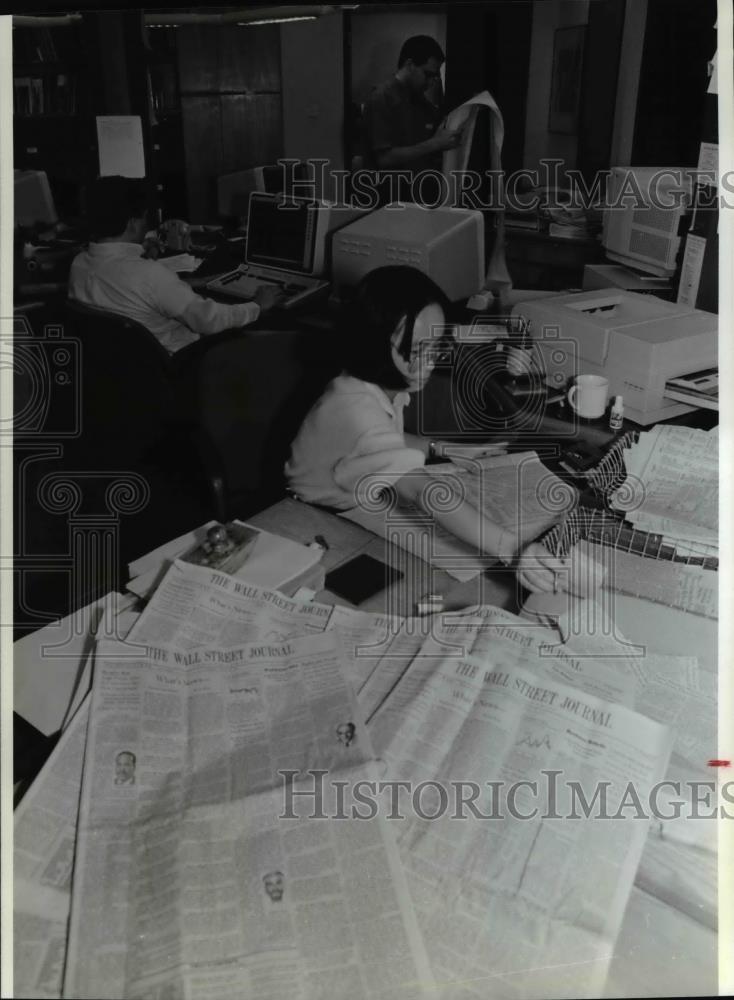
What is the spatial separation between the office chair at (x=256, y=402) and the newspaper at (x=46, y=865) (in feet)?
1.53

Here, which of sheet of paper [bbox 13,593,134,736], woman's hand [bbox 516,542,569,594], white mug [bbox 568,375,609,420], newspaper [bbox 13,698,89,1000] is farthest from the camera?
white mug [bbox 568,375,609,420]

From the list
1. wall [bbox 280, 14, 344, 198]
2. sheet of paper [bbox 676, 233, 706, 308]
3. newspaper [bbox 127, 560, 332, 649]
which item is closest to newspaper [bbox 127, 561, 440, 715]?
newspaper [bbox 127, 560, 332, 649]

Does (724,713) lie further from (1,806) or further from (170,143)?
(170,143)

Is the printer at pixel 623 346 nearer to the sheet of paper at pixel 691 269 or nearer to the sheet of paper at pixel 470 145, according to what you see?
the sheet of paper at pixel 691 269

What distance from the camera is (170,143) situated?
1189mm

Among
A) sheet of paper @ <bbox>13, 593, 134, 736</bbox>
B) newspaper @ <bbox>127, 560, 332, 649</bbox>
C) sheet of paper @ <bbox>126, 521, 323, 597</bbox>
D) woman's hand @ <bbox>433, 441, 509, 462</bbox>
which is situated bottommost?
sheet of paper @ <bbox>13, 593, 134, 736</bbox>

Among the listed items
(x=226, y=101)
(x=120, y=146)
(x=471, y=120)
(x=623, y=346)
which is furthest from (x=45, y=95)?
(x=623, y=346)

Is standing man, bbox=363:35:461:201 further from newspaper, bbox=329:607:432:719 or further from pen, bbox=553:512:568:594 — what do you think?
newspaper, bbox=329:607:432:719

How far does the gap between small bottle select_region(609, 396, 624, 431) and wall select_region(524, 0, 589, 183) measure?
0.39m

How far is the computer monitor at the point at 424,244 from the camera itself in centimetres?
121

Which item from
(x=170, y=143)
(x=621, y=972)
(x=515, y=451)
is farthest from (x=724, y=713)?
(x=170, y=143)

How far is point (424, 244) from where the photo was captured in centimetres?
123

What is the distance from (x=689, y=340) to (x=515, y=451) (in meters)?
0.35

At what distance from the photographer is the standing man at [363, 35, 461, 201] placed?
1132mm
